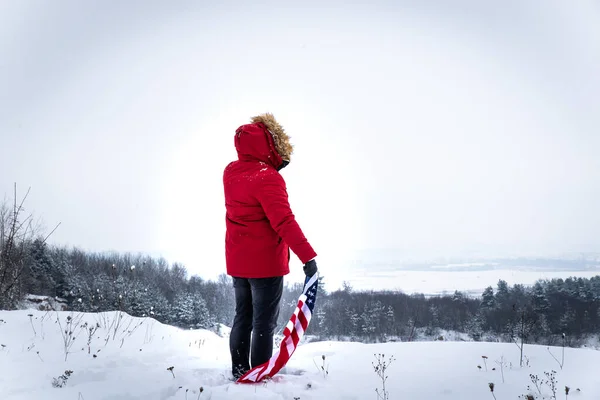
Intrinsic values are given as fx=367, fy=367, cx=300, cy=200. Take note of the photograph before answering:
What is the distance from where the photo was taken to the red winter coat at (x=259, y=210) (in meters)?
2.80

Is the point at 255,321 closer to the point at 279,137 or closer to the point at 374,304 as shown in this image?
the point at 279,137

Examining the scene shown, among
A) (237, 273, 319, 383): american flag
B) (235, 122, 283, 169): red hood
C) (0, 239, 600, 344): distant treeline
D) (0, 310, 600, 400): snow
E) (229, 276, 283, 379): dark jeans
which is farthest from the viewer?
(0, 239, 600, 344): distant treeline

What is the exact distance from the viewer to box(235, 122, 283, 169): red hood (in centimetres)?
310

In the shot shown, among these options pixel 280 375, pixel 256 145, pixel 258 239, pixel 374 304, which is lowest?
pixel 374 304

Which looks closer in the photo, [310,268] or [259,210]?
[310,268]

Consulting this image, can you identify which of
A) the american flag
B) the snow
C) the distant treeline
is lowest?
the distant treeline

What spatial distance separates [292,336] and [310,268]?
61 centimetres

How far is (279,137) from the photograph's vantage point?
10.4 feet

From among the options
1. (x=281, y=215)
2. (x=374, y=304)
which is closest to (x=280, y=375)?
(x=281, y=215)

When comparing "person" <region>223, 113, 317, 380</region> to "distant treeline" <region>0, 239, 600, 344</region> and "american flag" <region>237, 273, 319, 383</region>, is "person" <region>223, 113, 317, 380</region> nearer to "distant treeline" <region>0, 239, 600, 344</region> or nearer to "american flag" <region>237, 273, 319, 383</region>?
"american flag" <region>237, 273, 319, 383</region>

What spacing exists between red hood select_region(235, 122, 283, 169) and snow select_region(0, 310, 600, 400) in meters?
1.75

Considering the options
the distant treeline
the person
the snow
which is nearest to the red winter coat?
the person

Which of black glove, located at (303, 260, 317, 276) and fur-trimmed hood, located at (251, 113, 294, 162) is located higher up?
fur-trimmed hood, located at (251, 113, 294, 162)

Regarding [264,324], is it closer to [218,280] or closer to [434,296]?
[434,296]
